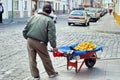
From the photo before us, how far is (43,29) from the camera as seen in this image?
8375mm

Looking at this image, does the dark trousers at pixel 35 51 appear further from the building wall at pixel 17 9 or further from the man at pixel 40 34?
the building wall at pixel 17 9

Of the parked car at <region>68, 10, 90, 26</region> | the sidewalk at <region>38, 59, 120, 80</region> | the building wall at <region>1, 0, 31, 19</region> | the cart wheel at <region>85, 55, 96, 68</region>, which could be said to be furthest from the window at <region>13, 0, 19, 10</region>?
the cart wheel at <region>85, 55, 96, 68</region>

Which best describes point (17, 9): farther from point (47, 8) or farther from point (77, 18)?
point (47, 8)

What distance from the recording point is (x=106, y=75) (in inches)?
372

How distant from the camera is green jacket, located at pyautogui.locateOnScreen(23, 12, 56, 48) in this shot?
8328 millimetres

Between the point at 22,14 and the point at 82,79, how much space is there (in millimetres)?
44673

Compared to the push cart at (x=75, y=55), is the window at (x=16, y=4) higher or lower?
higher

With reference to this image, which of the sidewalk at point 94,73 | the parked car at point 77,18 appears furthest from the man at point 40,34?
the parked car at point 77,18

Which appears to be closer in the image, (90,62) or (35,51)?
(35,51)

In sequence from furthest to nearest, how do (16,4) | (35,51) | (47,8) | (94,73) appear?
(16,4) < (94,73) < (35,51) < (47,8)

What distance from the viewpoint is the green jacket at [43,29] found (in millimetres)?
8328

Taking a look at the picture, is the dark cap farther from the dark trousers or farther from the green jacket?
the dark trousers

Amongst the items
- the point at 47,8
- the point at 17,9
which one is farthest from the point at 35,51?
the point at 17,9

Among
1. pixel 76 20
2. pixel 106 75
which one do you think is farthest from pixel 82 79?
pixel 76 20
